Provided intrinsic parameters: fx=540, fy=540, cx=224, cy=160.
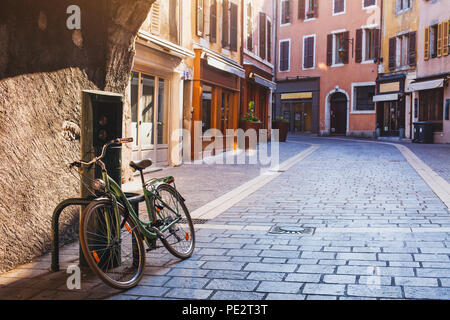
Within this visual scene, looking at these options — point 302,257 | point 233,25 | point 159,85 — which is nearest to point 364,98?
point 233,25

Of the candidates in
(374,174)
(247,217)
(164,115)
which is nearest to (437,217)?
(247,217)

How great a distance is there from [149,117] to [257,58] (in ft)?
39.0

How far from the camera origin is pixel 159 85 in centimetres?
1347

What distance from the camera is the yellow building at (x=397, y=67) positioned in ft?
98.2

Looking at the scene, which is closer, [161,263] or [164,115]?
[161,263]

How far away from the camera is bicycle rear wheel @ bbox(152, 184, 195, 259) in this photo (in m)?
4.60

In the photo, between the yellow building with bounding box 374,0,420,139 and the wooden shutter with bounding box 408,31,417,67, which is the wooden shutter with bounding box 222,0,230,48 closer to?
the yellow building with bounding box 374,0,420,139

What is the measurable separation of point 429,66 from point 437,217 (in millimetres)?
23645

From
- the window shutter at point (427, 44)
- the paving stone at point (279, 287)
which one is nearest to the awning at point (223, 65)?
the paving stone at point (279, 287)

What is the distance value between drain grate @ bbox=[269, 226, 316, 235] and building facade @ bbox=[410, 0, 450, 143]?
2232cm

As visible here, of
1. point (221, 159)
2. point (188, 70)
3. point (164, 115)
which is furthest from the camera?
point (221, 159)

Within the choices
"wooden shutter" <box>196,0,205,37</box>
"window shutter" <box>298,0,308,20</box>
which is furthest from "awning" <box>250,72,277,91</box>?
"window shutter" <box>298,0,308,20</box>

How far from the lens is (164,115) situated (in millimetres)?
13922

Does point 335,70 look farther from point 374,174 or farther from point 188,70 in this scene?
point 374,174
